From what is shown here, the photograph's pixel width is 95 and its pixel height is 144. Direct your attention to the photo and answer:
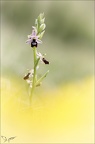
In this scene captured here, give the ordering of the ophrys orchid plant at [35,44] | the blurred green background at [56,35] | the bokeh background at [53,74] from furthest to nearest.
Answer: the blurred green background at [56,35] < the ophrys orchid plant at [35,44] < the bokeh background at [53,74]

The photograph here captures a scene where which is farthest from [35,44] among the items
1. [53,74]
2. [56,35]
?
[56,35]

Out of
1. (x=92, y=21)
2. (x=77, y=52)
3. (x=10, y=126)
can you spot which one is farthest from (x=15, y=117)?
(x=92, y=21)

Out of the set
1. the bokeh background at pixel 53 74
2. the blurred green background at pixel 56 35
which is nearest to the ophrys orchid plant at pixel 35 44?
the bokeh background at pixel 53 74

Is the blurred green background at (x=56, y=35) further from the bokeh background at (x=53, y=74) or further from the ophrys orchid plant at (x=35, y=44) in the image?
the ophrys orchid plant at (x=35, y=44)

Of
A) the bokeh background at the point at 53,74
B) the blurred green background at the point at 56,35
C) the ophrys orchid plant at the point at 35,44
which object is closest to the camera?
the bokeh background at the point at 53,74

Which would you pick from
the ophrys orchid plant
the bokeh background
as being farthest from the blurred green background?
the ophrys orchid plant

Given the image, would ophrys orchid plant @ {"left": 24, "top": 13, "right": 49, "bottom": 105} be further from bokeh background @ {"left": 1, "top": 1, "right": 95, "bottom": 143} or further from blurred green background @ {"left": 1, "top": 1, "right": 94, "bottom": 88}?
blurred green background @ {"left": 1, "top": 1, "right": 94, "bottom": 88}

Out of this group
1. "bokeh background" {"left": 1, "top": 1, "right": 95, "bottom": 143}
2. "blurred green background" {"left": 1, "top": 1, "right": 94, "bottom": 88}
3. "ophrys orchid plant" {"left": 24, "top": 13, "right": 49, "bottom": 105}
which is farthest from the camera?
"blurred green background" {"left": 1, "top": 1, "right": 94, "bottom": 88}
